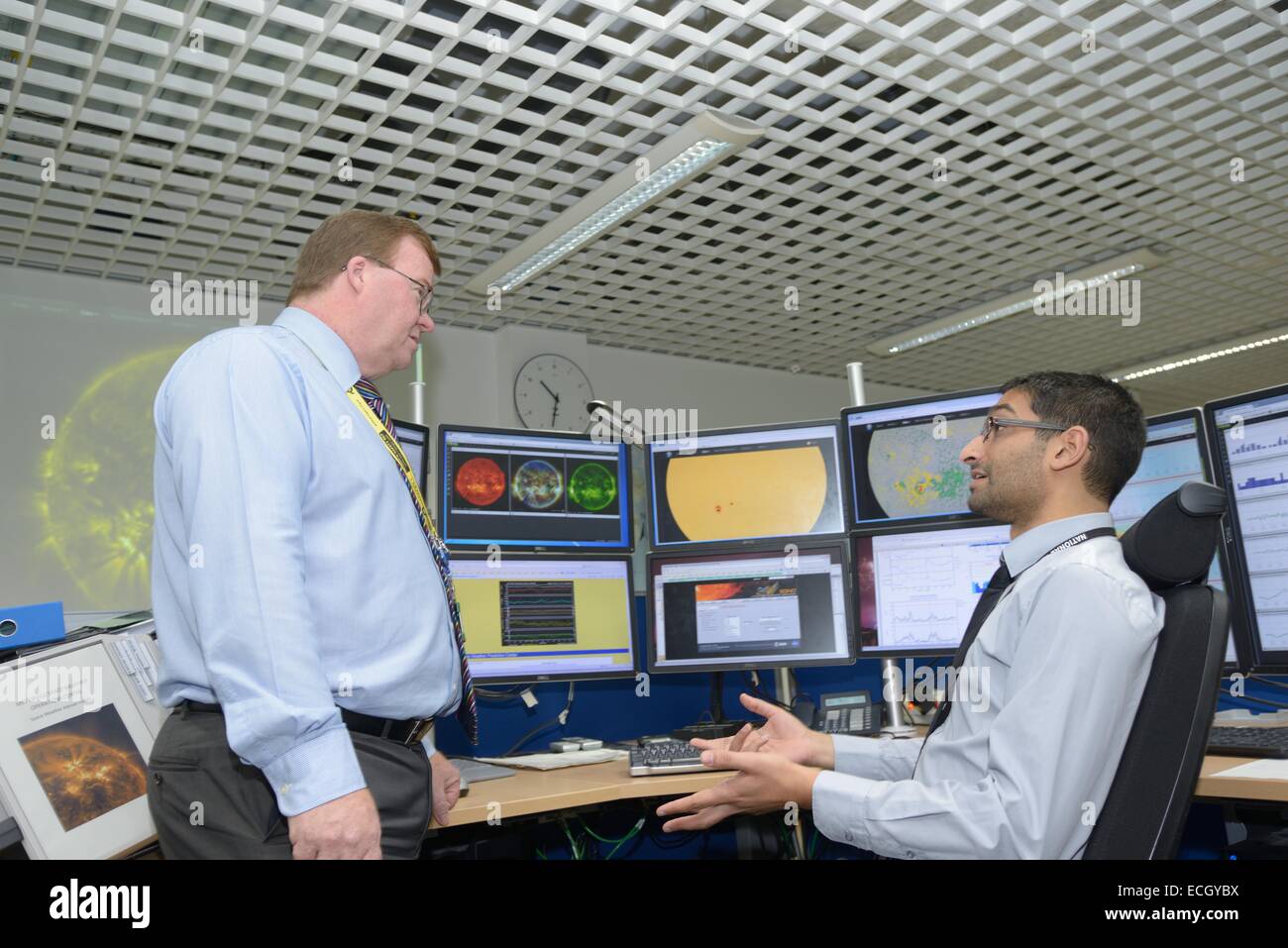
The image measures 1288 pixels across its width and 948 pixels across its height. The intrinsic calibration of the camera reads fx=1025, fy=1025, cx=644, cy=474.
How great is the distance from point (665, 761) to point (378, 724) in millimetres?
810

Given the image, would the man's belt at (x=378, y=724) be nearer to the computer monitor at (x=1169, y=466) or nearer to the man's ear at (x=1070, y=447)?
the man's ear at (x=1070, y=447)

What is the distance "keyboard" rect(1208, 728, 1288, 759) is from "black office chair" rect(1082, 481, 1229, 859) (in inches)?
23.4

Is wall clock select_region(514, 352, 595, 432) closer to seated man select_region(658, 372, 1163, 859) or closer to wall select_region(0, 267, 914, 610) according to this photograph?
wall select_region(0, 267, 914, 610)

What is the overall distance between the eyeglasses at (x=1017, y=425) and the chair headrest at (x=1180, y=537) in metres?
0.33

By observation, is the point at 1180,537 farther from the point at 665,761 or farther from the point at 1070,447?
Answer: the point at 665,761

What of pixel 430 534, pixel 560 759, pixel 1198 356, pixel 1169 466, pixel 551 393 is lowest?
pixel 560 759

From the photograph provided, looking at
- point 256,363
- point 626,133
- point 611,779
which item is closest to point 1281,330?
point 626,133

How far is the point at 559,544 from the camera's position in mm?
2625

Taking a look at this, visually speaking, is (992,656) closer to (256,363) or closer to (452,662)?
(452,662)

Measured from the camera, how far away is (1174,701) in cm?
119

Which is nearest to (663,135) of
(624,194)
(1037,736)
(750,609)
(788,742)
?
(624,194)

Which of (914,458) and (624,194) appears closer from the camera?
(914,458)

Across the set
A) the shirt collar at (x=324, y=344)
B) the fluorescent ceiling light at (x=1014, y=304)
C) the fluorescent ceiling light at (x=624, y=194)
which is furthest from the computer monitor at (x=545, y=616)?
the fluorescent ceiling light at (x=1014, y=304)

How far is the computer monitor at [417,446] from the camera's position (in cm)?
248
